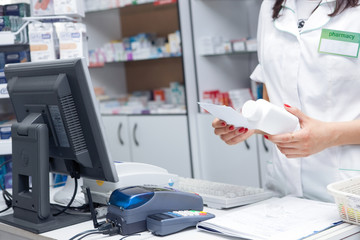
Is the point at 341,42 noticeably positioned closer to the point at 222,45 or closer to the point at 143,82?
the point at 222,45

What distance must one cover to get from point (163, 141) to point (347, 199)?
3.01 metres

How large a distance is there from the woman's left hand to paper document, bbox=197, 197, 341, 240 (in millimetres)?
189

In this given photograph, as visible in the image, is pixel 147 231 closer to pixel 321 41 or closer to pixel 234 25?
pixel 321 41

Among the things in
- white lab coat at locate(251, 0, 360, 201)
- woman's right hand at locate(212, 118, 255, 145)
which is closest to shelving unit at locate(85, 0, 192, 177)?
white lab coat at locate(251, 0, 360, 201)

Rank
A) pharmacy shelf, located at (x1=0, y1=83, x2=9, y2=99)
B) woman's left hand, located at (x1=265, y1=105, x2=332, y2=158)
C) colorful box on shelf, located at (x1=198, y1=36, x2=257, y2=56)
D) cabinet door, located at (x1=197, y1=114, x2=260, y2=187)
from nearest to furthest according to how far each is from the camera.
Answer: woman's left hand, located at (x1=265, y1=105, x2=332, y2=158), pharmacy shelf, located at (x1=0, y1=83, x2=9, y2=99), cabinet door, located at (x1=197, y1=114, x2=260, y2=187), colorful box on shelf, located at (x1=198, y1=36, x2=257, y2=56)

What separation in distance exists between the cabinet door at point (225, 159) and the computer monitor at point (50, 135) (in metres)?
2.28

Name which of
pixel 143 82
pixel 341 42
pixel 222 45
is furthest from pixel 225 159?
pixel 341 42

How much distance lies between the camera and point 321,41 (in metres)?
1.85

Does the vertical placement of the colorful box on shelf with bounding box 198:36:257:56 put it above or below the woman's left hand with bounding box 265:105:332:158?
above

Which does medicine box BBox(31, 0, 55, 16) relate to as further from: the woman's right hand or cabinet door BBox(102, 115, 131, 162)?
cabinet door BBox(102, 115, 131, 162)

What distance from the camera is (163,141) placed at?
448 cm

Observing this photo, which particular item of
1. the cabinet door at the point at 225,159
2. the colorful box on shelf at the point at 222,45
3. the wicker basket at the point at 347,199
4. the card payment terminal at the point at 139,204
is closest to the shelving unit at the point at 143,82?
the cabinet door at the point at 225,159

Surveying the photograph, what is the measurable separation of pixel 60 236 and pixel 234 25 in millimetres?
3173

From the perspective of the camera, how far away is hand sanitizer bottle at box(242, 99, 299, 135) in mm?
1470
